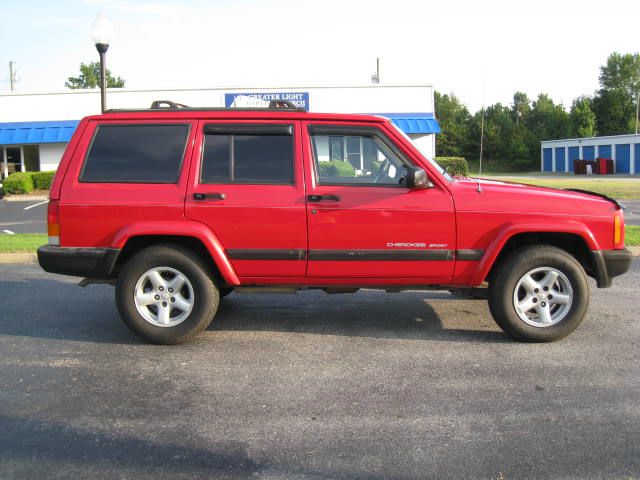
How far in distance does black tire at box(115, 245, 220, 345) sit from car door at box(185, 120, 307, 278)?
0.33 meters

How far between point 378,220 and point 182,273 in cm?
172

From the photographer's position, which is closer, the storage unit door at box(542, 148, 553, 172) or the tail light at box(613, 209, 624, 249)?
the tail light at box(613, 209, 624, 249)

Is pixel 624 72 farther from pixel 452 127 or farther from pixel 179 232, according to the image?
pixel 179 232

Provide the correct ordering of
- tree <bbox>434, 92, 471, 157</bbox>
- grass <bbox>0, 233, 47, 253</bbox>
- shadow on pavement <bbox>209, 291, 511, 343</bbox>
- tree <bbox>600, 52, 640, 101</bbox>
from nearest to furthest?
shadow on pavement <bbox>209, 291, 511, 343</bbox>, grass <bbox>0, 233, 47, 253</bbox>, tree <bbox>434, 92, 471, 157</bbox>, tree <bbox>600, 52, 640, 101</bbox>

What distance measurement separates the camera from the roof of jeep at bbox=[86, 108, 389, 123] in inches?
213

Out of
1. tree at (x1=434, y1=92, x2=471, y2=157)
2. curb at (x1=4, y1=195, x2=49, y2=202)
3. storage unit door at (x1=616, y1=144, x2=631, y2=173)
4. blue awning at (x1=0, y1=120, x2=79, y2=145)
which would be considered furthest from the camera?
tree at (x1=434, y1=92, x2=471, y2=157)

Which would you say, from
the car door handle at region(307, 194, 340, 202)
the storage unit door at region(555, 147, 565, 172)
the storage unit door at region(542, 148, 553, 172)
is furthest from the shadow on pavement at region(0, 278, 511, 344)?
the storage unit door at region(542, 148, 553, 172)

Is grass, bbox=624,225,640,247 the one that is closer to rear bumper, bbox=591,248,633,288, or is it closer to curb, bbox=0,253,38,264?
rear bumper, bbox=591,248,633,288

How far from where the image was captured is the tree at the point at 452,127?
222ft

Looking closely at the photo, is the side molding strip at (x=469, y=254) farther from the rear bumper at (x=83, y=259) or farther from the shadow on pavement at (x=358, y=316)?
the rear bumper at (x=83, y=259)

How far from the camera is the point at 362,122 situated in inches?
212

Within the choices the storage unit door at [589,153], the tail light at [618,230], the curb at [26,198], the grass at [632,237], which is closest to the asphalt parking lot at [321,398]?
the tail light at [618,230]

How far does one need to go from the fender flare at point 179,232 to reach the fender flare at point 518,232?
85.7 inches

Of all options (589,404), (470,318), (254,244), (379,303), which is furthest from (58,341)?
(589,404)
